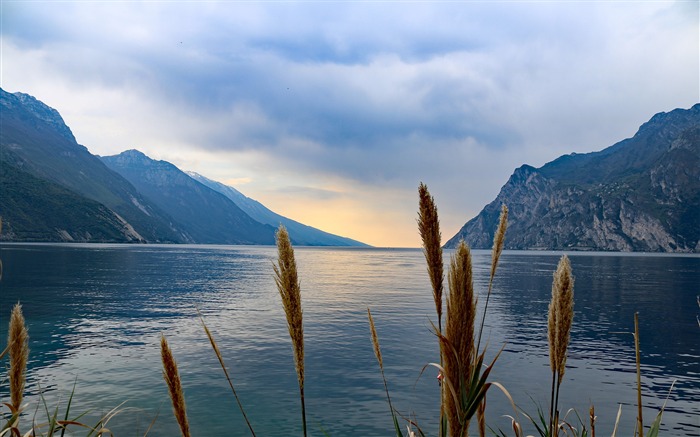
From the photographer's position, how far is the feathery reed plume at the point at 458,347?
87.9 inches

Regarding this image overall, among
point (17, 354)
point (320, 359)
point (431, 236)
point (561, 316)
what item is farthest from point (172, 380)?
→ point (320, 359)

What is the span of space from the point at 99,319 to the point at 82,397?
80.3 feet

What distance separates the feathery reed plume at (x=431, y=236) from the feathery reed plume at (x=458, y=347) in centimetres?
59

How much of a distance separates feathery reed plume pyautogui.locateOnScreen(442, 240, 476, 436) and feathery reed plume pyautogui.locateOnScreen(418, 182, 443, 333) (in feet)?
1.95

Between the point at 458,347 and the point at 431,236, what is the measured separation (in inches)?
36.9

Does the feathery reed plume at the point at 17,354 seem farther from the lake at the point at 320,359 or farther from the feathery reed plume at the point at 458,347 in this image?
the feathery reed plume at the point at 458,347

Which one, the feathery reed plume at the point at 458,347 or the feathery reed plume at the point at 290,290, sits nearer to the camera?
the feathery reed plume at the point at 458,347

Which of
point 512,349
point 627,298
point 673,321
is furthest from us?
point 627,298

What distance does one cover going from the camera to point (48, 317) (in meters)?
43.2

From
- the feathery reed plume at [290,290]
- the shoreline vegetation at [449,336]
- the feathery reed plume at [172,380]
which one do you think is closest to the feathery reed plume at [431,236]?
the shoreline vegetation at [449,336]

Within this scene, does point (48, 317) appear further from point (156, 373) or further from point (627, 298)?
point (627, 298)

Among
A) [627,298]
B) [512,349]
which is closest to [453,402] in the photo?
[512,349]

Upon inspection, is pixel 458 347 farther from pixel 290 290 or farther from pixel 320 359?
pixel 320 359

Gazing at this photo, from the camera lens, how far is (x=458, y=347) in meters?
2.29
